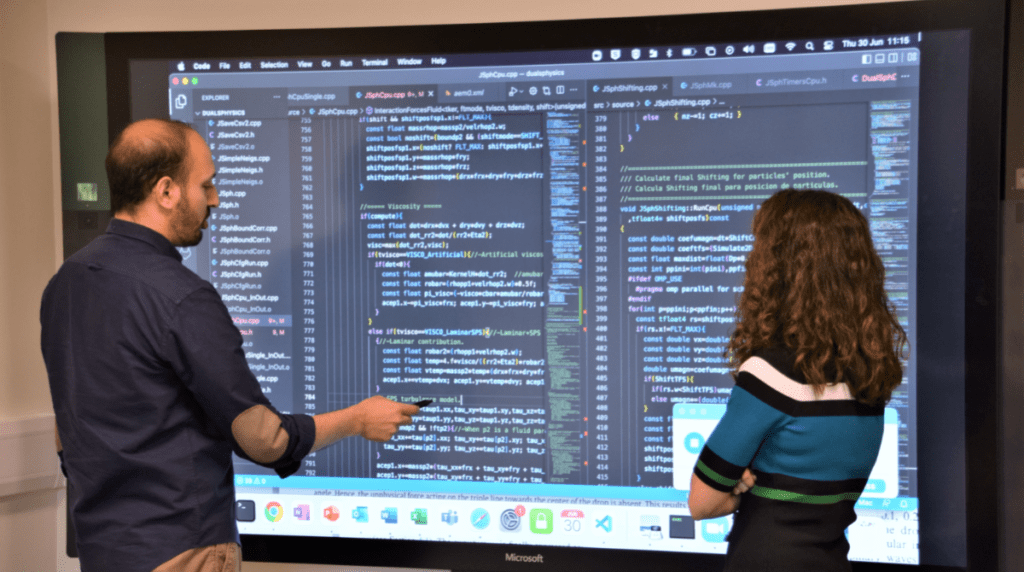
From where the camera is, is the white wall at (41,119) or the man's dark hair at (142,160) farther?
the white wall at (41,119)

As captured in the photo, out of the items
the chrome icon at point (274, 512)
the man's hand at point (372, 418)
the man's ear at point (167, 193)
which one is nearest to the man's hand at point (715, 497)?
the man's hand at point (372, 418)

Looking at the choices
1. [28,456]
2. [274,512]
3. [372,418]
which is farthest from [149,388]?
[28,456]

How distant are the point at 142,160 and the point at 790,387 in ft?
3.95

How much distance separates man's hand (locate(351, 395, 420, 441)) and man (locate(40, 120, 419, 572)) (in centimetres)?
15

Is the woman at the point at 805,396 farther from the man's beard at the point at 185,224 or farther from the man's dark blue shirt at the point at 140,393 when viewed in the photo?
the man's beard at the point at 185,224

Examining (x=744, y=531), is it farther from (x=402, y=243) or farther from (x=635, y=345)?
(x=402, y=243)

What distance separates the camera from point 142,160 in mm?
1156

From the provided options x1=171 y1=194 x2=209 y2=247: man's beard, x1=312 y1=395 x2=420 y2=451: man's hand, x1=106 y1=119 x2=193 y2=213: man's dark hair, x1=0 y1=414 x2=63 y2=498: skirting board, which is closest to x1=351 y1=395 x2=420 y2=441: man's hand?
x1=312 y1=395 x2=420 y2=451: man's hand

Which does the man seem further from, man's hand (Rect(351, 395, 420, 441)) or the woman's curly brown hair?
the woman's curly brown hair

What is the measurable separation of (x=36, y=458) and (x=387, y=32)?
1451 millimetres

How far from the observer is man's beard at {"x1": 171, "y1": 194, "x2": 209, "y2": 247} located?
1210 mm

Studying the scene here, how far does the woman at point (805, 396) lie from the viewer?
1.02 metres

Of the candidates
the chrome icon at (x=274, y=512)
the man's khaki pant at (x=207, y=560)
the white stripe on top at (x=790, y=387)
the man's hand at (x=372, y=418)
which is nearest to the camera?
the white stripe on top at (x=790, y=387)

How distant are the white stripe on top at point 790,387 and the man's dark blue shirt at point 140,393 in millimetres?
840
